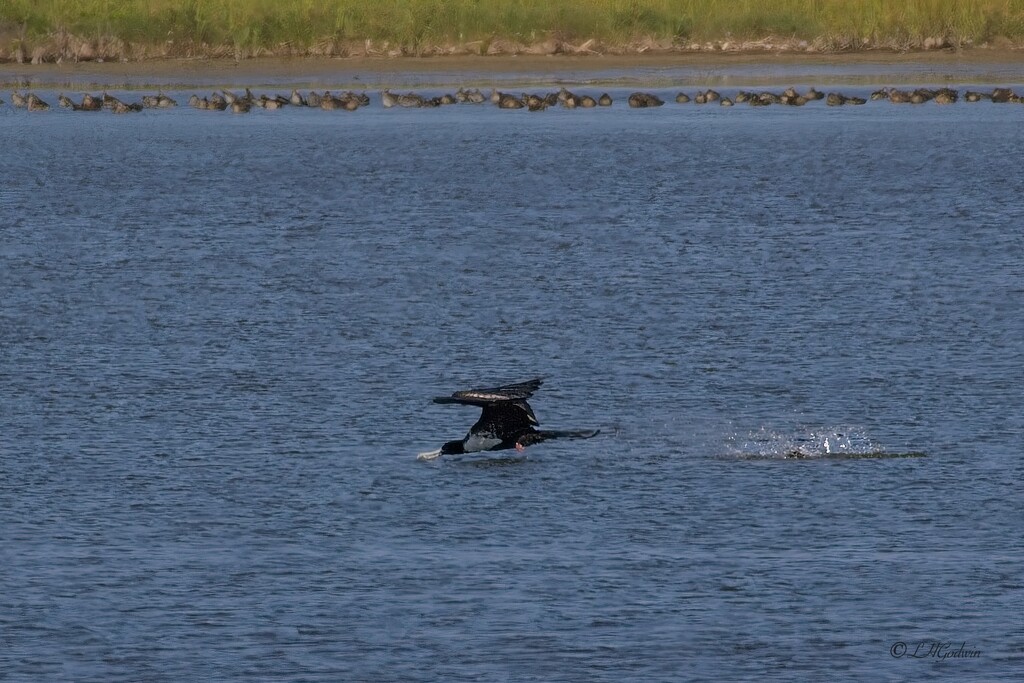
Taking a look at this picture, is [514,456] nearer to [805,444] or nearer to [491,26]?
[805,444]

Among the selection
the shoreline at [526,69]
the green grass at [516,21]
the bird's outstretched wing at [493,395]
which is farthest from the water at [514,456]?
the green grass at [516,21]

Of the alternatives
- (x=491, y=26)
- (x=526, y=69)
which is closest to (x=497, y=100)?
(x=491, y=26)

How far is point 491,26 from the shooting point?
94312mm

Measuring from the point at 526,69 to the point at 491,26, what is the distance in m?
2.80

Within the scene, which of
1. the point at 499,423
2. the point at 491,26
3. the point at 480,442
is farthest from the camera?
the point at 491,26

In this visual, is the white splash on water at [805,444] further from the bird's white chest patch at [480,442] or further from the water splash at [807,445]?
the bird's white chest patch at [480,442]

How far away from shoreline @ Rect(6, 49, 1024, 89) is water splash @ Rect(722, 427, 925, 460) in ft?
227

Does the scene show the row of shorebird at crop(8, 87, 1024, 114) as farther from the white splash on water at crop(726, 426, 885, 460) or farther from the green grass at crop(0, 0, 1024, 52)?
the white splash on water at crop(726, 426, 885, 460)

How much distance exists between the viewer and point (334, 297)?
3369cm

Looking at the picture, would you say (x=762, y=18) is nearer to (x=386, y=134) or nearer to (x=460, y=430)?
(x=386, y=134)

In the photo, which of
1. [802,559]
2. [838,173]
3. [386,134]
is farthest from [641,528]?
[386,134]

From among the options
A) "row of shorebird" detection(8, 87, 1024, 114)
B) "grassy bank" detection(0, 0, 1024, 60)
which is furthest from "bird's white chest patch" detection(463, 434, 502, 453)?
"grassy bank" detection(0, 0, 1024, 60)

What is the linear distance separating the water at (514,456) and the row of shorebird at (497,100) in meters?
31.5

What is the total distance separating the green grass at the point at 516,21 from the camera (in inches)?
3674
